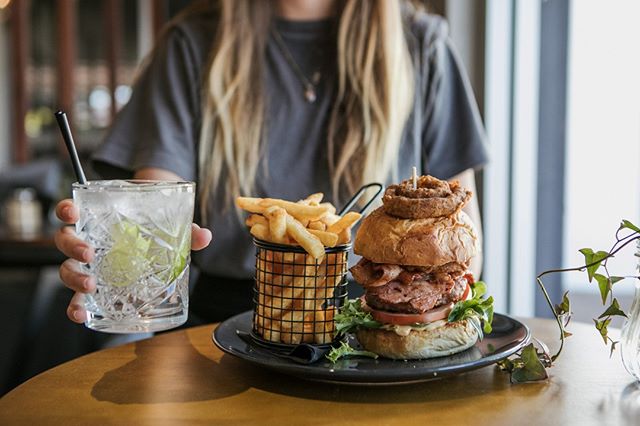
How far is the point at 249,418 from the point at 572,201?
2.30 metres

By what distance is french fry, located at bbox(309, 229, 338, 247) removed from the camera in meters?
1.33

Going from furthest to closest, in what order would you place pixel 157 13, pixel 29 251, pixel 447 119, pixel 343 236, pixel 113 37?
pixel 113 37 < pixel 157 13 < pixel 29 251 < pixel 447 119 < pixel 343 236

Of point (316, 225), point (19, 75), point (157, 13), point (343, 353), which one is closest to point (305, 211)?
point (316, 225)

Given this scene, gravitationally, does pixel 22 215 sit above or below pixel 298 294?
below

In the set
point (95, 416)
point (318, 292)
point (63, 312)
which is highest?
point (318, 292)

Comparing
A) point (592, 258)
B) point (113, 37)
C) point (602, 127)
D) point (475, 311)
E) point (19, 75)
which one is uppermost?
point (113, 37)

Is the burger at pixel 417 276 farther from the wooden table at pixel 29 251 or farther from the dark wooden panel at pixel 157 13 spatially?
the dark wooden panel at pixel 157 13

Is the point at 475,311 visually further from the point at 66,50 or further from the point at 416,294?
the point at 66,50

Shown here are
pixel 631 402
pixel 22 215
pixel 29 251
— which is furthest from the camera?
pixel 22 215

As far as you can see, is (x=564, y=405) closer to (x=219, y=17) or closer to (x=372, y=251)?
(x=372, y=251)

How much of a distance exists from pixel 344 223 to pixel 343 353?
0.71ft

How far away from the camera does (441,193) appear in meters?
1.32

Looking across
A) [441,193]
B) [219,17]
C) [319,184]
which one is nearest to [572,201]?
[319,184]

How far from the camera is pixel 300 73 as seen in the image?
7.37 feet
